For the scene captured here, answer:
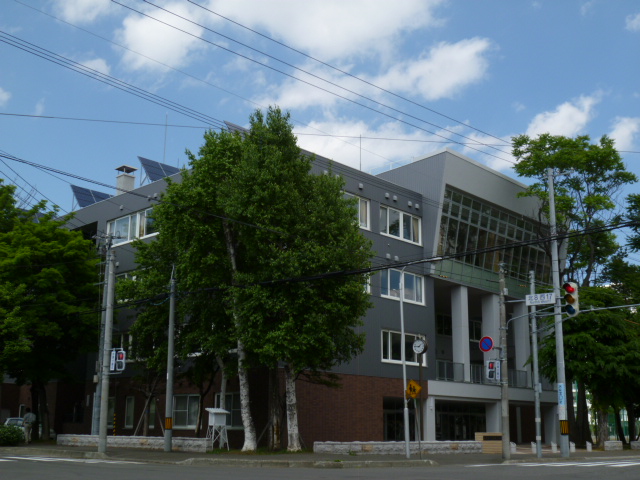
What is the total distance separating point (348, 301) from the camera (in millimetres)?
27641

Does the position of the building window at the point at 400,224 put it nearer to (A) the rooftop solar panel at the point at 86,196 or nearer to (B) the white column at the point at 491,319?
(B) the white column at the point at 491,319

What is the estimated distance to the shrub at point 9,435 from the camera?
32.5 meters

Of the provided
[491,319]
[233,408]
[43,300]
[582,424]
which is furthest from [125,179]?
[582,424]

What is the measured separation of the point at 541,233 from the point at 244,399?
2718 cm

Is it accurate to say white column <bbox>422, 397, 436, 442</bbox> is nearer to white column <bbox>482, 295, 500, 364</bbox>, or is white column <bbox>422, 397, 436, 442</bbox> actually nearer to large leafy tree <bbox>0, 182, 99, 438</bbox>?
white column <bbox>482, 295, 500, 364</bbox>

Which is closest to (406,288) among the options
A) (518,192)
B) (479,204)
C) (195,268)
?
(479,204)

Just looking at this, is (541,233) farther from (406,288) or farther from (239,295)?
(239,295)

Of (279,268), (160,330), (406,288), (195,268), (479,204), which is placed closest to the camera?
(279,268)

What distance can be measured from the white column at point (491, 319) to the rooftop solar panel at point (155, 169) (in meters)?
21.3

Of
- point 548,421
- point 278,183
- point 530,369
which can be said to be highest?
point 278,183

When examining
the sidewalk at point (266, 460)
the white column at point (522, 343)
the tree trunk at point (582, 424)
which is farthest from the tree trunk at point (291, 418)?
the white column at point (522, 343)

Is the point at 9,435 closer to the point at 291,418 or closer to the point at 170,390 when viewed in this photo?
the point at 170,390

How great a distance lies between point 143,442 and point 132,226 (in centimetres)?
1462

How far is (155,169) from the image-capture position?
148ft
